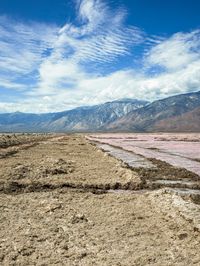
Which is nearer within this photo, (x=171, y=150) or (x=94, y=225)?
(x=94, y=225)

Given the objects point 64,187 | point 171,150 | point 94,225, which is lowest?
point 171,150

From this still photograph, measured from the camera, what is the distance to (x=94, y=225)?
40.2 ft

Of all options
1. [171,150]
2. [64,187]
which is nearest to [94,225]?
[64,187]

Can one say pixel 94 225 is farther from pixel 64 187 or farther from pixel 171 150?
pixel 171 150

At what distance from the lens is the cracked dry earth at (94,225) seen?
31.0 feet

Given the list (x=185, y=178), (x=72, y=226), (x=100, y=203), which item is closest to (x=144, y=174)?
(x=185, y=178)

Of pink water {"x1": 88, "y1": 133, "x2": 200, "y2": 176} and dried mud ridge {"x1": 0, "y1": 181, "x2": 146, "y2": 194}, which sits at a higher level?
dried mud ridge {"x1": 0, "y1": 181, "x2": 146, "y2": 194}

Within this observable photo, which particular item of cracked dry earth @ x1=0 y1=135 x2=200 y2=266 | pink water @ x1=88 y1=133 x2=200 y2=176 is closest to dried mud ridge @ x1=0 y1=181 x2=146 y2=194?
cracked dry earth @ x1=0 y1=135 x2=200 y2=266

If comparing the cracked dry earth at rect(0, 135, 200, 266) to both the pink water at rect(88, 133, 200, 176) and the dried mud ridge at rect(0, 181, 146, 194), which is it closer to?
the dried mud ridge at rect(0, 181, 146, 194)

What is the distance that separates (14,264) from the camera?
29.2ft

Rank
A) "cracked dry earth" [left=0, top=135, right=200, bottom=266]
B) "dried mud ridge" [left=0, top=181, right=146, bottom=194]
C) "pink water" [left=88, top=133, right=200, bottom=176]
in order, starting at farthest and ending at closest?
"pink water" [left=88, top=133, right=200, bottom=176] → "dried mud ridge" [left=0, top=181, right=146, bottom=194] → "cracked dry earth" [left=0, top=135, right=200, bottom=266]

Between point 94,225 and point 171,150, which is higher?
point 94,225

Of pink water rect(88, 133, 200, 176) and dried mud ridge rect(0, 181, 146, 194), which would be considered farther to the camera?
pink water rect(88, 133, 200, 176)

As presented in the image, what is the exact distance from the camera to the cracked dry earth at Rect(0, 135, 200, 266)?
946cm
